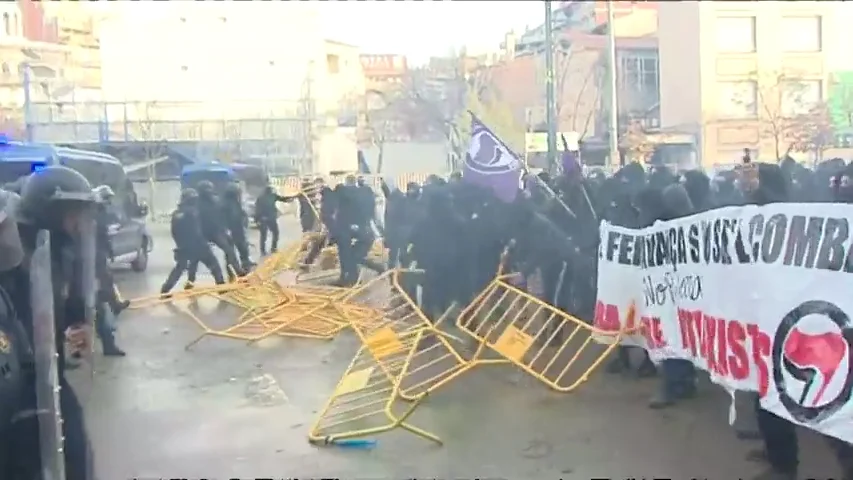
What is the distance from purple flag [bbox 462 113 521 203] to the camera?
8055 mm

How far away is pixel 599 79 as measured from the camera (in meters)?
11.5

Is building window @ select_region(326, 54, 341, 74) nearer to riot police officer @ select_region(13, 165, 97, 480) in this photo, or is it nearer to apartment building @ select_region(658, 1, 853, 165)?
apartment building @ select_region(658, 1, 853, 165)

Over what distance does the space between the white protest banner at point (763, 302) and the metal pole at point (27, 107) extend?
3.79 meters

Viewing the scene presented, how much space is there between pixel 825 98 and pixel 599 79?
8.06 feet

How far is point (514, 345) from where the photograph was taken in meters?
5.77

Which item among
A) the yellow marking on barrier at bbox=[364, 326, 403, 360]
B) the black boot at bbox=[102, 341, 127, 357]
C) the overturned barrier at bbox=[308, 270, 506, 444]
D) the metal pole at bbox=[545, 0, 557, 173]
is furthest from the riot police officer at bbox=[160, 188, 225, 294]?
the metal pole at bbox=[545, 0, 557, 173]

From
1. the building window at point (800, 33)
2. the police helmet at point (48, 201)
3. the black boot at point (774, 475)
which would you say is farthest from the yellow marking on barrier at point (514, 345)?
the building window at point (800, 33)

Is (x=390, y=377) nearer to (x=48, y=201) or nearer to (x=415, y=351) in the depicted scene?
(x=415, y=351)

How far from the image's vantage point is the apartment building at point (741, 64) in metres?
8.46

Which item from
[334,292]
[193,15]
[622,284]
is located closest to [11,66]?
[193,15]

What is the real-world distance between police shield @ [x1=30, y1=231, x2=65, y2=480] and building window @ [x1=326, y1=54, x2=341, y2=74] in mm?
6621

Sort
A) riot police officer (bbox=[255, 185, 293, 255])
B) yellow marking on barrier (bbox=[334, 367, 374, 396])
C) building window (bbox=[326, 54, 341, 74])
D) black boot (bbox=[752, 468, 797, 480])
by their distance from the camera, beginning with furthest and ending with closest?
riot police officer (bbox=[255, 185, 293, 255]) < building window (bbox=[326, 54, 341, 74]) < yellow marking on barrier (bbox=[334, 367, 374, 396]) < black boot (bbox=[752, 468, 797, 480])

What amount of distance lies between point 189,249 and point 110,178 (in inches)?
76.3

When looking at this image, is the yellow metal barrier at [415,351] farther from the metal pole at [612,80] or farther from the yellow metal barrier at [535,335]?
the metal pole at [612,80]
